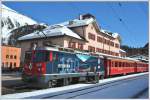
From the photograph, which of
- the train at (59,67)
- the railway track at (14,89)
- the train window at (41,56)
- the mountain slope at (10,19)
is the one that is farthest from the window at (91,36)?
the train window at (41,56)

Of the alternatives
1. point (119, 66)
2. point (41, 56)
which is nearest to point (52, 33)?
point (41, 56)

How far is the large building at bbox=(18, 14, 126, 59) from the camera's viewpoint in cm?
2230

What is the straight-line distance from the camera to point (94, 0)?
13.6 metres

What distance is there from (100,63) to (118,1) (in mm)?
11571

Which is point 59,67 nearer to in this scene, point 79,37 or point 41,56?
point 41,56

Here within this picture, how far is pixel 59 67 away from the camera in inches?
712

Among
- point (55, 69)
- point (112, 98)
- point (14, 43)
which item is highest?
point (14, 43)

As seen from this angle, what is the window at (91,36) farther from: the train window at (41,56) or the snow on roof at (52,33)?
the train window at (41,56)

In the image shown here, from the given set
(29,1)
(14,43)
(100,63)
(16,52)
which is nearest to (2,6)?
(29,1)

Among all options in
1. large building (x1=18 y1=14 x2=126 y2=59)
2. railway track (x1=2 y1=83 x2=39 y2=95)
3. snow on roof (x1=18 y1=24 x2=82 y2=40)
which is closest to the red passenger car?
large building (x1=18 y1=14 x2=126 y2=59)

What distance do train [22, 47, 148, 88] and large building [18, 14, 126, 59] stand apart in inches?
65.4

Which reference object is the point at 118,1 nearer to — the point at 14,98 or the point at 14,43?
the point at 14,98

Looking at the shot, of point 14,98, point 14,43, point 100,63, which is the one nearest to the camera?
point 14,98

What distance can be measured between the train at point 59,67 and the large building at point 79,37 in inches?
65.4
